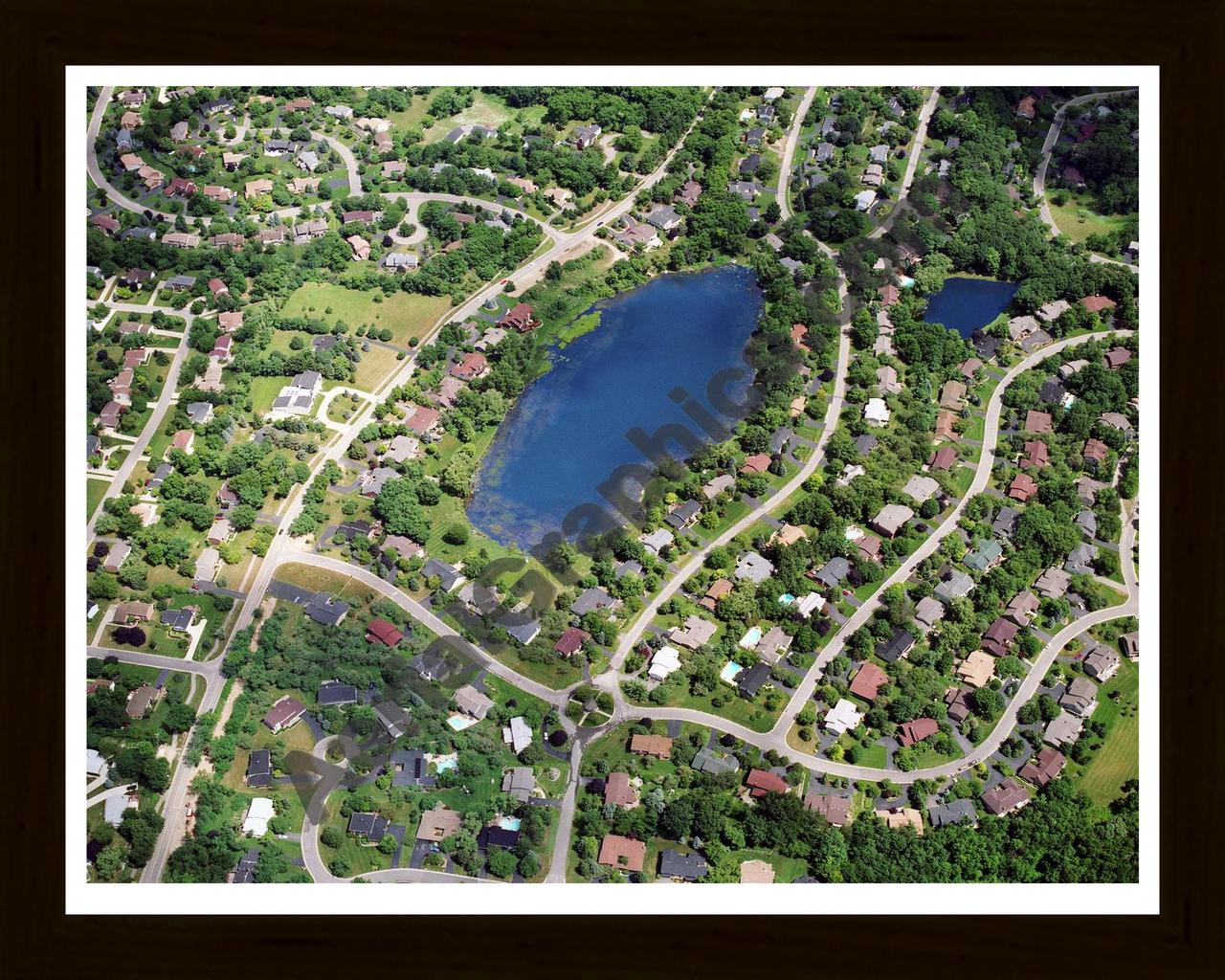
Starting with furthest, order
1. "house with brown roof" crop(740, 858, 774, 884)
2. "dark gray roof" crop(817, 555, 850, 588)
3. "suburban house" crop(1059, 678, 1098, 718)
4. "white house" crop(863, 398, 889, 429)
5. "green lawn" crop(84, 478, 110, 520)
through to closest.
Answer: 1. "white house" crop(863, 398, 889, 429)
2. "green lawn" crop(84, 478, 110, 520)
3. "dark gray roof" crop(817, 555, 850, 588)
4. "suburban house" crop(1059, 678, 1098, 718)
5. "house with brown roof" crop(740, 858, 774, 884)

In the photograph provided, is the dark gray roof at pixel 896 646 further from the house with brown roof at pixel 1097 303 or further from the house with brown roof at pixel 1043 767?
the house with brown roof at pixel 1097 303

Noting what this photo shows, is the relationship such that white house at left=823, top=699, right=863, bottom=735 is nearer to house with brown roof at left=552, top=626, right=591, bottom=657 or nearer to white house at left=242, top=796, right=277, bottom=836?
house with brown roof at left=552, top=626, right=591, bottom=657

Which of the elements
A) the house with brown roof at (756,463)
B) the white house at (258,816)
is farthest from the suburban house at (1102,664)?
the white house at (258,816)

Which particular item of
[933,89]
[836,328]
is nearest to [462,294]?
[836,328]

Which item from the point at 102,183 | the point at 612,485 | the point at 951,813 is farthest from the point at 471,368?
the point at 951,813

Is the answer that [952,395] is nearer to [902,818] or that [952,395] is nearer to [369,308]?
[902,818]

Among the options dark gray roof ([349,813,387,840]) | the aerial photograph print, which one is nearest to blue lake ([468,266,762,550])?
the aerial photograph print
